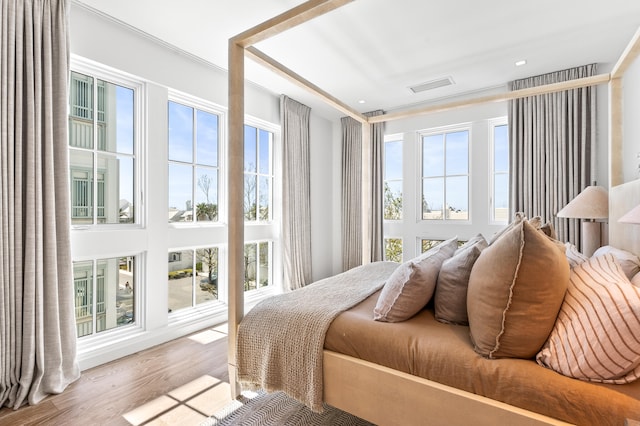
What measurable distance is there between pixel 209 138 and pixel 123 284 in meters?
1.65

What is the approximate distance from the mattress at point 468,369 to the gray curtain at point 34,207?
1823 millimetres

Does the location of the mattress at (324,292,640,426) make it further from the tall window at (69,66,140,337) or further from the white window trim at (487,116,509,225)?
the white window trim at (487,116,509,225)

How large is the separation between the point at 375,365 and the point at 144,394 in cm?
152

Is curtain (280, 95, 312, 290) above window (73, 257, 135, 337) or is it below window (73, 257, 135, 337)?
above

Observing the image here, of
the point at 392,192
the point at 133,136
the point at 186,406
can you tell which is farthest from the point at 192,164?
the point at 392,192

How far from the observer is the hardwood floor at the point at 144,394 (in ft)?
5.60

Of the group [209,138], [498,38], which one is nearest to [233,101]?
[209,138]

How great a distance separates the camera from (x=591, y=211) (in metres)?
2.48

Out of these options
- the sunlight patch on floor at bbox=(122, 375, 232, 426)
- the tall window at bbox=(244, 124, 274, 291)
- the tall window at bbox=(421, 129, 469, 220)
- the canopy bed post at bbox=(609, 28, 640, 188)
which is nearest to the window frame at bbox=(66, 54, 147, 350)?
the sunlight patch on floor at bbox=(122, 375, 232, 426)

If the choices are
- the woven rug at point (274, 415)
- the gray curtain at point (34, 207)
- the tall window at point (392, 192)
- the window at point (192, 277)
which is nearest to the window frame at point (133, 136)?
the gray curtain at point (34, 207)

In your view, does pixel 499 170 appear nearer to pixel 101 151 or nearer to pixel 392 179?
pixel 392 179

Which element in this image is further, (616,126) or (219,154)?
(219,154)

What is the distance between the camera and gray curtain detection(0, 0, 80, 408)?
1827 millimetres

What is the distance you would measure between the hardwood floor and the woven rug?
0.32ft
